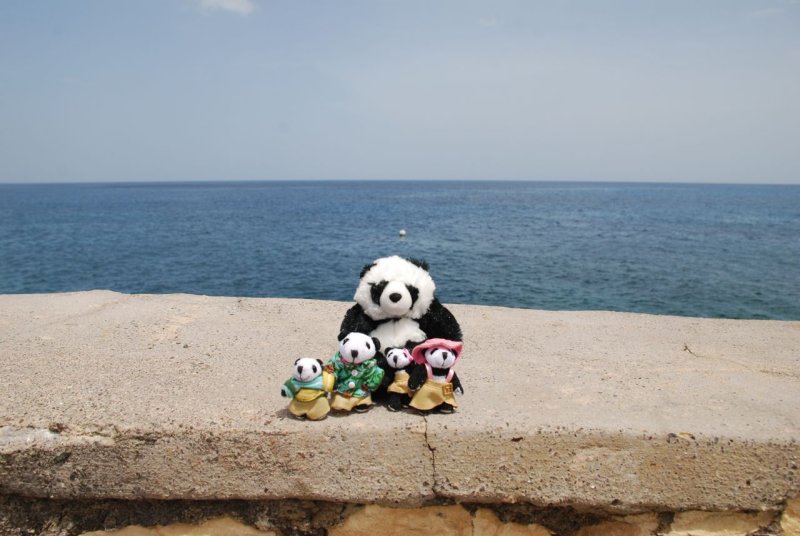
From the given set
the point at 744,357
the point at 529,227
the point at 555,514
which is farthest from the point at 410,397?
the point at 529,227

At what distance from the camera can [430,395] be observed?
10.9ft

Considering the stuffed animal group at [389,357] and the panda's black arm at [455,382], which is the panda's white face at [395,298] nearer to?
the stuffed animal group at [389,357]

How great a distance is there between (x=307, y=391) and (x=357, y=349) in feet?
1.25

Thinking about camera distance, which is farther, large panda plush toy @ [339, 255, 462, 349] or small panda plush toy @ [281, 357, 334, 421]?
large panda plush toy @ [339, 255, 462, 349]

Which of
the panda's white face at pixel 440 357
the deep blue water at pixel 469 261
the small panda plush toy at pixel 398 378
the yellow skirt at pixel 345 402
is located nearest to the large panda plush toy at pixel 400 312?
the small panda plush toy at pixel 398 378

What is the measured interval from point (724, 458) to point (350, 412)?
215 cm

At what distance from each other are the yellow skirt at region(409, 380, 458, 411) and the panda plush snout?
56cm

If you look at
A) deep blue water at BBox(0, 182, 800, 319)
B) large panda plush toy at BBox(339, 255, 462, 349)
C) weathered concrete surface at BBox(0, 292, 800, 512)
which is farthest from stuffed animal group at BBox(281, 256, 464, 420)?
deep blue water at BBox(0, 182, 800, 319)

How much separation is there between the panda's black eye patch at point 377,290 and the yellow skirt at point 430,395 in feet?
2.25

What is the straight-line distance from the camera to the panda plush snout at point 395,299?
11.9ft

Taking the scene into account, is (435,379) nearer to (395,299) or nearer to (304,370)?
(395,299)

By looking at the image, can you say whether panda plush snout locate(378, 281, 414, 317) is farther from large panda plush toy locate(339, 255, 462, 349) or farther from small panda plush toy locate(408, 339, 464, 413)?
small panda plush toy locate(408, 339, 464, 413)

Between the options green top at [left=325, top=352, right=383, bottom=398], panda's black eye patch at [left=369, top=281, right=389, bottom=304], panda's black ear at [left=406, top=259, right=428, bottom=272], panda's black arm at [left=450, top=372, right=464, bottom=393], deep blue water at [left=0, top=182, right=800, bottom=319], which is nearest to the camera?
green top at [left=325, top=352, right=383, bottom=398]

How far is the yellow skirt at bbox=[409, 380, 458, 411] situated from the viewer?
332 cm
